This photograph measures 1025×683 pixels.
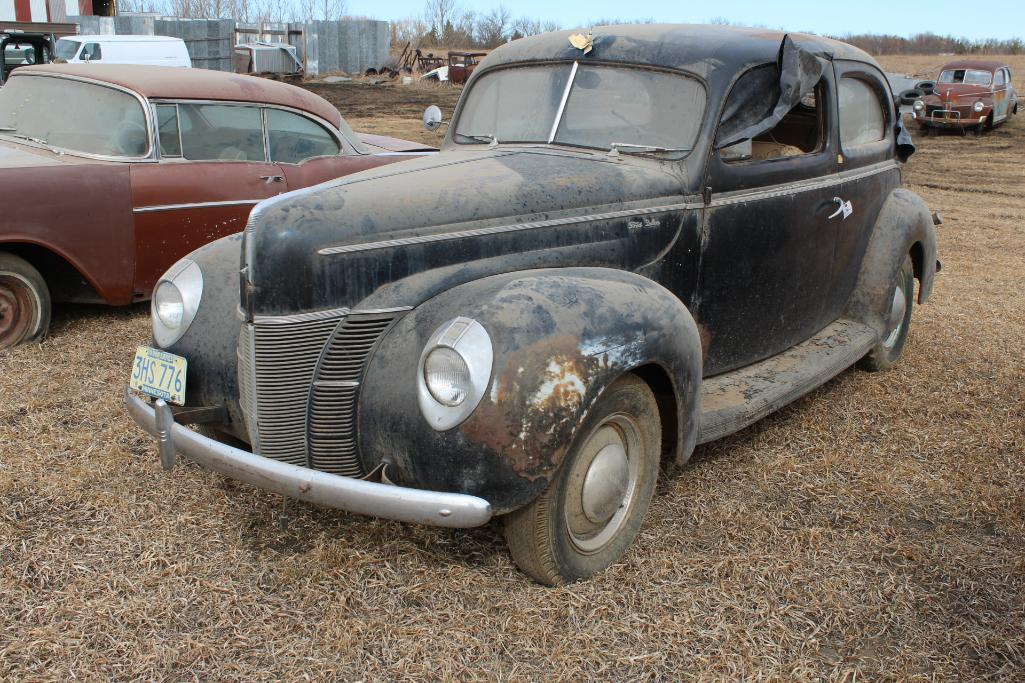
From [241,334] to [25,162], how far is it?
3.08 m

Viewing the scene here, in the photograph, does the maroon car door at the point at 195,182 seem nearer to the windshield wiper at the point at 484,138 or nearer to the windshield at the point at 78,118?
the windshield at the point at 78,118

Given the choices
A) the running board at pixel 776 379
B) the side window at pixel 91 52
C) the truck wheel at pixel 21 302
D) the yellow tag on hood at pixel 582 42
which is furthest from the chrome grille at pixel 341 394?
the side window at pixel 91 52

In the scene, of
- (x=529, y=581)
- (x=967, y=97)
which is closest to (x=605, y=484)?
(x=529, y=581)

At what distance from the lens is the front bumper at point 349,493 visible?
98.3 inches

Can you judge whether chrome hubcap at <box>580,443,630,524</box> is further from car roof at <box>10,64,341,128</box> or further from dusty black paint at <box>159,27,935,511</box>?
car roof at <box>10,64,341,128</box>

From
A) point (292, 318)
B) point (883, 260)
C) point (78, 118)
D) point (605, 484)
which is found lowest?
point (605, 484)

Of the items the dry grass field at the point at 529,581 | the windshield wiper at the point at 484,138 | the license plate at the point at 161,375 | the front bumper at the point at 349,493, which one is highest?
the windshield wiper at the point at 484,138

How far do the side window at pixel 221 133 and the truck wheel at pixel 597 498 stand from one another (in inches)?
148

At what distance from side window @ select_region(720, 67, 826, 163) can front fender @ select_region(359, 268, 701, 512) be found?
1204 millimetres

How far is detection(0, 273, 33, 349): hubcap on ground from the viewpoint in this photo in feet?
16.8

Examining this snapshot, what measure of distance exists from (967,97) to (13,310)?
733 inches

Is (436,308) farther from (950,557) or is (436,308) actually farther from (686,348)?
(950,557)

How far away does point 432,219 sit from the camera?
293 centimetres

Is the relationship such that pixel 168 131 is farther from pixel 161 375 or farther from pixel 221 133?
pixel 161 375
